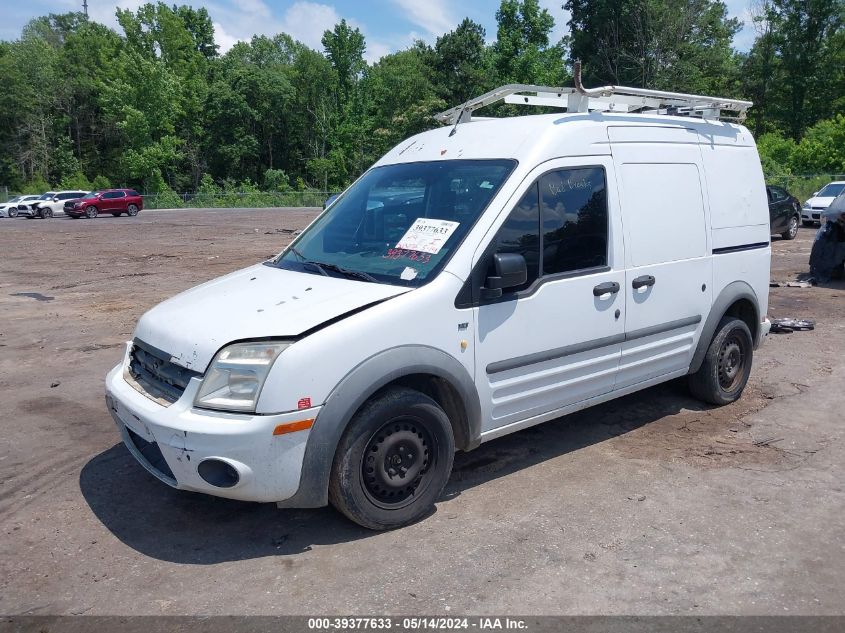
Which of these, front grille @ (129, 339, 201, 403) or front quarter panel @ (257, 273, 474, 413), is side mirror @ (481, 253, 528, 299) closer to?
front quarter panel @ (257, 273, 474, 413)

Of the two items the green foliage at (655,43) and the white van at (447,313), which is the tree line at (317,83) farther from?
the white van at (447,313)

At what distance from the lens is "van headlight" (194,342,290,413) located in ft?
11.4

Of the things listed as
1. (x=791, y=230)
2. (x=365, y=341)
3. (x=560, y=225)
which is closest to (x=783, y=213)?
(x=791, y=230)

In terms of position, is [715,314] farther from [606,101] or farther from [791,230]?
[791,230]

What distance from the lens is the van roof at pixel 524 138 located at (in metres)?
4.46

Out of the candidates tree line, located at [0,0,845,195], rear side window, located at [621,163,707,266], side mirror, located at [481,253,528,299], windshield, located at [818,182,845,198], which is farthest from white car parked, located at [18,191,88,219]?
side mirror, located at [481,253,528,299]

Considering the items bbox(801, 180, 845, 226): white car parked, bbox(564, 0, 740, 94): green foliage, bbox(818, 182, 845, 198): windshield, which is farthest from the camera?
bbox(564, 0, 740, 94): green foliage

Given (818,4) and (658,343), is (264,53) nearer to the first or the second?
(818,4)

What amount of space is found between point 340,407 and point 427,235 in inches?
48.4

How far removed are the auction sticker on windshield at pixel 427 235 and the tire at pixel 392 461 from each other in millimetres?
858

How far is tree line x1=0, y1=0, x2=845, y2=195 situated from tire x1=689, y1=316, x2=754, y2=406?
125 ft

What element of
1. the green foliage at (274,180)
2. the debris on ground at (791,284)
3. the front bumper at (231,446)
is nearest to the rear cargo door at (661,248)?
the front bumper at (231,446)

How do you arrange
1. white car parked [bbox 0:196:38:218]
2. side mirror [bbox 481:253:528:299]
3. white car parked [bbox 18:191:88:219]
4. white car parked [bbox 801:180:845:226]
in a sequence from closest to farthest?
side mirror [bbox 481:253:528:299]
white car parked [bbox 801:180:845:226]
white car parked [bbox 18:191:88:219]
white car parked [bbox 0:196:38:218]

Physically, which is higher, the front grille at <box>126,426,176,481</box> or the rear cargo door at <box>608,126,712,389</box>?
the rear cargo door at <box>608,126,712,389</box>
